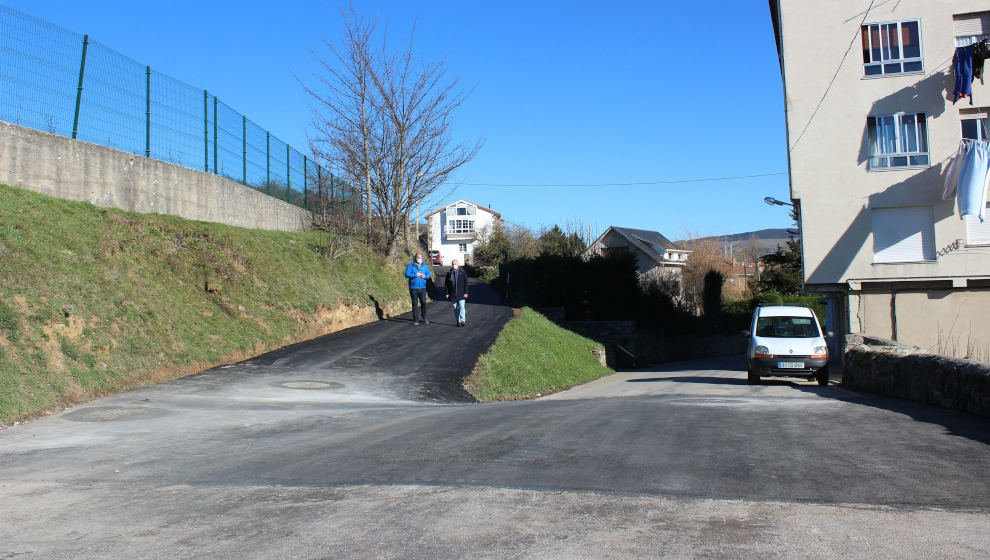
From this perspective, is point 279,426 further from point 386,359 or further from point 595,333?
point 595,333

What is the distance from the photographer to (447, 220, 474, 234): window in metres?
90.1

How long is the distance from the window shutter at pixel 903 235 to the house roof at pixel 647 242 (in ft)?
141

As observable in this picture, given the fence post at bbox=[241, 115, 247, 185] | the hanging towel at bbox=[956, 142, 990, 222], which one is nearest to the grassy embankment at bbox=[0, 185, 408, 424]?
the fence post at bbox=[241, 115, 247, 185]

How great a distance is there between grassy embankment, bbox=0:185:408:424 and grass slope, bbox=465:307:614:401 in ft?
15.1

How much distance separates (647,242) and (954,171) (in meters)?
47.3

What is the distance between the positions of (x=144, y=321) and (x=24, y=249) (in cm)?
210

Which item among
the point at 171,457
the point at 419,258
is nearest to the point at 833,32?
the point at 419,258

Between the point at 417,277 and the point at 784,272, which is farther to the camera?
the point at 784,272

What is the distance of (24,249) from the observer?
460 inches

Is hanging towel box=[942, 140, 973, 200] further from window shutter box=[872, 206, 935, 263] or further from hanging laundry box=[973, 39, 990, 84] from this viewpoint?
hanging laundry box=[973, 39, 990, 84]

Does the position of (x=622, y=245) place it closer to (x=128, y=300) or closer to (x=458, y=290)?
(x=458, y=290)

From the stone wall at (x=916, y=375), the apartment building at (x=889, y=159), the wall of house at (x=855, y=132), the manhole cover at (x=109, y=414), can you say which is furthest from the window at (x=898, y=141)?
the manhole cover at (x=109, y=414)

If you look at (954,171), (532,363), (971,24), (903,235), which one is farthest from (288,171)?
(971,24)

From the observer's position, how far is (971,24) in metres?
24.2
